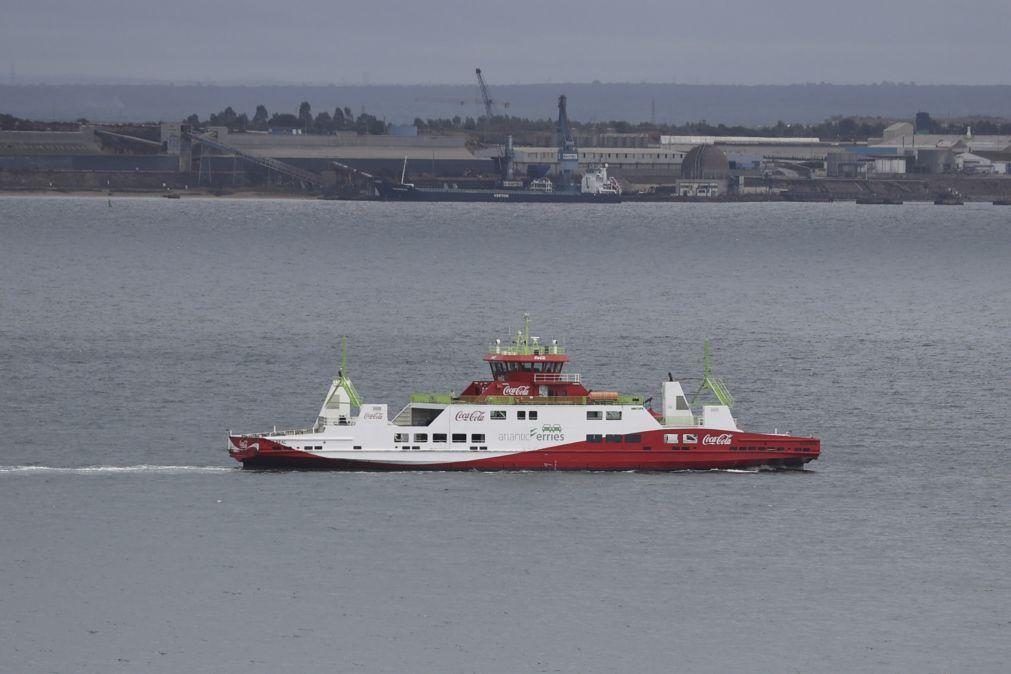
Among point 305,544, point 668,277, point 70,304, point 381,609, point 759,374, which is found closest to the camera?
point 381,609

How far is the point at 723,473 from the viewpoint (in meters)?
64.6

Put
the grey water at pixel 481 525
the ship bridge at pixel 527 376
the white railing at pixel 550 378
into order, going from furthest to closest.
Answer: the white railing at pixel 550 378, the ship bridge at pixel 527 376, the grey water at pixel 481 525

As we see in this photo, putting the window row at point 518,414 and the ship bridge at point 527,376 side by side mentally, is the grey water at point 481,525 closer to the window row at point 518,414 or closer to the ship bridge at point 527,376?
the window row at point 518,414

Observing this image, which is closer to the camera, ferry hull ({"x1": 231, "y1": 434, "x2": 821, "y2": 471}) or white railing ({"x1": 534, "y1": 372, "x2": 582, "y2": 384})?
ferry hull ({"x1": 231, "y1": 434, "x2": 821, "y2": 471})

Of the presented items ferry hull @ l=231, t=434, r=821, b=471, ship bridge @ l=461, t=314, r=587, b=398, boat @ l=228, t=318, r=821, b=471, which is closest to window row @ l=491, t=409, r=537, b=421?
boat @ l=228, t=318, r=821, b=471

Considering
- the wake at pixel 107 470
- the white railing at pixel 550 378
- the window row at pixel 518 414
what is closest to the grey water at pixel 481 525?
the wake at pixel 107 470

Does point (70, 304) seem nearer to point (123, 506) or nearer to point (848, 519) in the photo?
point (123, 506)

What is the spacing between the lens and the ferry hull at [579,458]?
208 ft

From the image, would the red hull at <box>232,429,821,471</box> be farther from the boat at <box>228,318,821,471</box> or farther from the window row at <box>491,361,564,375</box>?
the window row at <box>491,361,564,375</box>

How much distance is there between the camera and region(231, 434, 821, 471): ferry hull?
63406 millimetres

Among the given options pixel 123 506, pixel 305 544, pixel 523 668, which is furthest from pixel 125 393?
pixel 523 668

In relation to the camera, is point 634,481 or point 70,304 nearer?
point 634,481

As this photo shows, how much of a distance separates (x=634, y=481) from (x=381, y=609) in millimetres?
15890

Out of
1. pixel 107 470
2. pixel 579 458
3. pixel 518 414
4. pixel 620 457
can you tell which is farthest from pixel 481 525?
pixel 107 470
